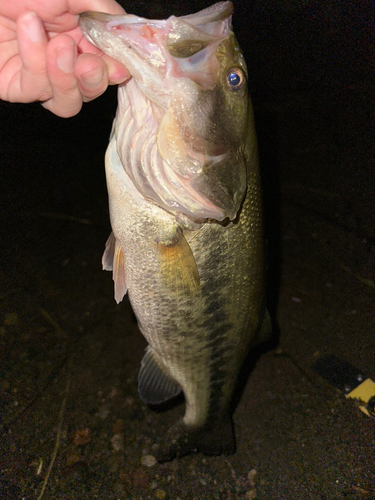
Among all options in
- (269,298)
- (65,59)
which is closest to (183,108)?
(65,59)

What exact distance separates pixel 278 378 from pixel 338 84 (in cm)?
294

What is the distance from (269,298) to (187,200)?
1943 mm

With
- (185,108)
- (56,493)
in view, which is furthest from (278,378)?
(185,108)

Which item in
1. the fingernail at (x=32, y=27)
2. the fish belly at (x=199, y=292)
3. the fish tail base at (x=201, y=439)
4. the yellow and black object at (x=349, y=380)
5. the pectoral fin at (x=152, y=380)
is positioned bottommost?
the yellow and black object at (x=349, y=380)

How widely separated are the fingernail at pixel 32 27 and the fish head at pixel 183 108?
12cm

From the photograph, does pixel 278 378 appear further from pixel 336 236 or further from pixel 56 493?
pixel 56 493

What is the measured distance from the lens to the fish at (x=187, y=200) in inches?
39.8

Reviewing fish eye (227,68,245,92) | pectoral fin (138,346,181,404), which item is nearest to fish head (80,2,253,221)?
fish eye (227,68,245,92)

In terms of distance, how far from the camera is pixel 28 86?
1.13 metres

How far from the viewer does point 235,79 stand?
1.10 meters

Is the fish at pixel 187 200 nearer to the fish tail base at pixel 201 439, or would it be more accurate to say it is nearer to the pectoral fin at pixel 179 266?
the pectoral fin at pixel 179 266

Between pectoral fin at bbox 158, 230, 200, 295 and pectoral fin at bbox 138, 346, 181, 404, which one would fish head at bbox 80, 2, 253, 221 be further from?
pectoral fin at bbox 138, 346, 181, 404

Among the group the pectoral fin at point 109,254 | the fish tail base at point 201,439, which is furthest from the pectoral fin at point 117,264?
the fish tail base at point 201,439

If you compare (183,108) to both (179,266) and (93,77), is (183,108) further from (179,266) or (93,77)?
(179,266)
